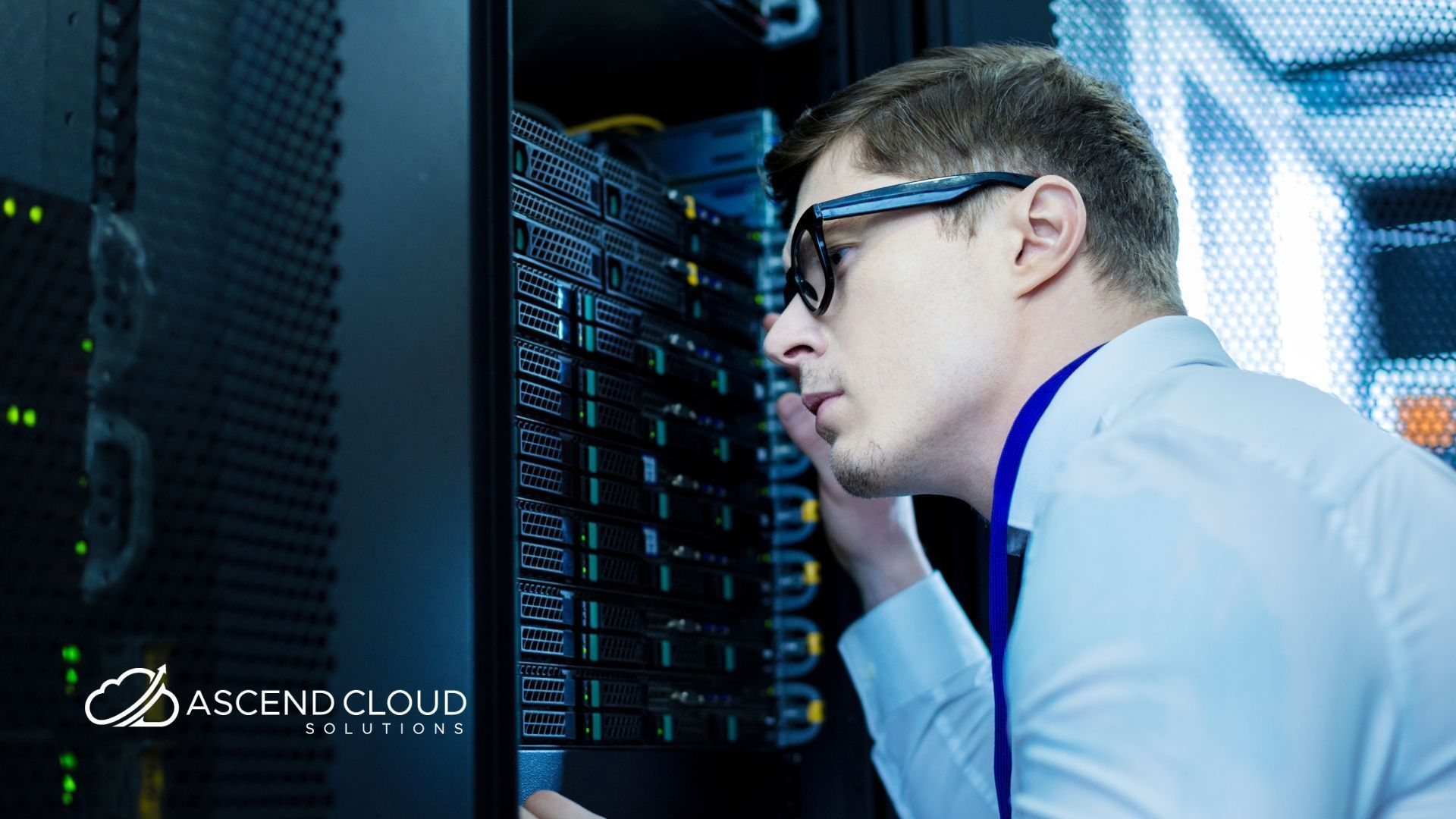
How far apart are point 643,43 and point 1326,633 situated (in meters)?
1.12

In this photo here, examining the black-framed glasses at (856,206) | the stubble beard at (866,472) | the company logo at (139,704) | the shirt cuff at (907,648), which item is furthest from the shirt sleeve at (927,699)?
the company logo at (139,704)

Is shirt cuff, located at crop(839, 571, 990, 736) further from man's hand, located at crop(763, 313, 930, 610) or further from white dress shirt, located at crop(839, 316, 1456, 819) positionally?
white dress shirt, located at crop(839, 316, 1456, 819)

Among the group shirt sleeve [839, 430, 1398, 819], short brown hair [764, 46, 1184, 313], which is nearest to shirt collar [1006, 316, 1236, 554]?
short brown hair [764, 46, 1184, 313]

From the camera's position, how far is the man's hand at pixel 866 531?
4.86 ft

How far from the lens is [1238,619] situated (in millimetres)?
706

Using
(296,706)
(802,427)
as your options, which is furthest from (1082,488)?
(802,427)

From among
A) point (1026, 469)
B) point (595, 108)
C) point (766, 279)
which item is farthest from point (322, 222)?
point (595, 108)

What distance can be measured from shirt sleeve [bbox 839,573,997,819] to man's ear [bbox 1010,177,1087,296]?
44 cm

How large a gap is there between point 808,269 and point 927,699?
502mm

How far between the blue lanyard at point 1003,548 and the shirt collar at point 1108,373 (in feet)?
0.04

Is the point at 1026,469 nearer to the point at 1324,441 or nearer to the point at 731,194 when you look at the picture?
the point at 1324,441

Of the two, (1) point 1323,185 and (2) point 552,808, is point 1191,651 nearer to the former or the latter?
(2) point 552,808

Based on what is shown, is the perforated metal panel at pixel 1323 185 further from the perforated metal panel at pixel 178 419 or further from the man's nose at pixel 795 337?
the perforated metal panel at pixel 178 419

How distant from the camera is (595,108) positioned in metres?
1.72
